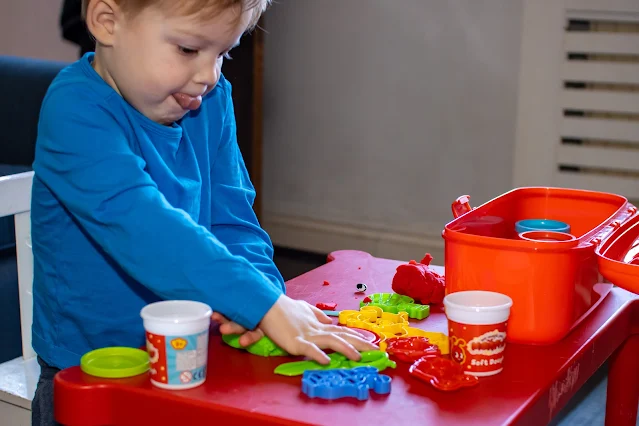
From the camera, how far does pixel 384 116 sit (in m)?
2.48

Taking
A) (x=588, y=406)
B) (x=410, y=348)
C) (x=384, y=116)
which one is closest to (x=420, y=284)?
(x=410, y=348)

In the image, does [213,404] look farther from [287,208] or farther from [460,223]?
[287,208]

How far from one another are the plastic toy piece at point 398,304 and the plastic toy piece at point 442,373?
0.52ft

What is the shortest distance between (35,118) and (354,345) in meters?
1.49

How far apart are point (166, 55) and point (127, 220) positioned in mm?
172

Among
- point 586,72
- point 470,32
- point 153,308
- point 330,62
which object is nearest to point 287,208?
point 330,62

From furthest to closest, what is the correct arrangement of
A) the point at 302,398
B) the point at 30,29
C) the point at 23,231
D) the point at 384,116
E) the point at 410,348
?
the point at 30,29 < the point at 384,116 < the point at 23,231 < the point at 410,348 < the point at 302,398


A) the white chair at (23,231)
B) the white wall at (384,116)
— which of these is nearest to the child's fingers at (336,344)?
the white chair at (23,231)

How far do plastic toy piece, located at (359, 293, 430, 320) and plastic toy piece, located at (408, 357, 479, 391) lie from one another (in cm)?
16

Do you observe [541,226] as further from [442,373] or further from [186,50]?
[186,50]

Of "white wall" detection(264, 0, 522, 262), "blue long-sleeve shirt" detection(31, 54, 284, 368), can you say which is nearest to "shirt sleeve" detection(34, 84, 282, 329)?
"blue long-sleeve shirt" detection(31, 54, 284, 368)

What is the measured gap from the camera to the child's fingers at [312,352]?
0.80 m

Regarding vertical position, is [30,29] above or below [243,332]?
above

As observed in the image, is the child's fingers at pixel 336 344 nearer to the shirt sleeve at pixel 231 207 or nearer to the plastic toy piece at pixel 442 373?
A: the plastic toy piece at pixel 442 373
